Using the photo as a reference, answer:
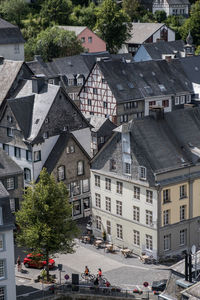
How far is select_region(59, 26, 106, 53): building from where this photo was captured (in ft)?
512

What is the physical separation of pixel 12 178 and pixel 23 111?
9.96 metres

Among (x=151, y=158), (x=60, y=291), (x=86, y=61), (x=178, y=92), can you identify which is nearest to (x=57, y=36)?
(x=86, y=61)

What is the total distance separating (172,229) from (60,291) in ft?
47.4

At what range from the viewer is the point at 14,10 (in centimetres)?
18375

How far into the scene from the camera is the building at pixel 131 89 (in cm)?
10250

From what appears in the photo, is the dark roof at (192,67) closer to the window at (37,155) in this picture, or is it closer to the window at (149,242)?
the window at (37,155)

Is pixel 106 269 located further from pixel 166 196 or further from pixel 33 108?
pixel 33 108

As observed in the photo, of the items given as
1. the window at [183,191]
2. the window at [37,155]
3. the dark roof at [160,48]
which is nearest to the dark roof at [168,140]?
the window at [183,191]

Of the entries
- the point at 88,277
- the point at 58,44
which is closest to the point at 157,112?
the point at 88,277

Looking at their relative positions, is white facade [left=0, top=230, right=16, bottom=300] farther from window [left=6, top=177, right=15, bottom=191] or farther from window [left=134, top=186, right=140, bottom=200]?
window [left=6, top=177, right=15, bottom=191]

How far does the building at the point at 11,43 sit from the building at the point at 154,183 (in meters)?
63.0

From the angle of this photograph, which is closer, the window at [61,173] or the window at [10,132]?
the window at [61,173]

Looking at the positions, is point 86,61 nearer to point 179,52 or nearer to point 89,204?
point 179,52

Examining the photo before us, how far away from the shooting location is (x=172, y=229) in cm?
6856
